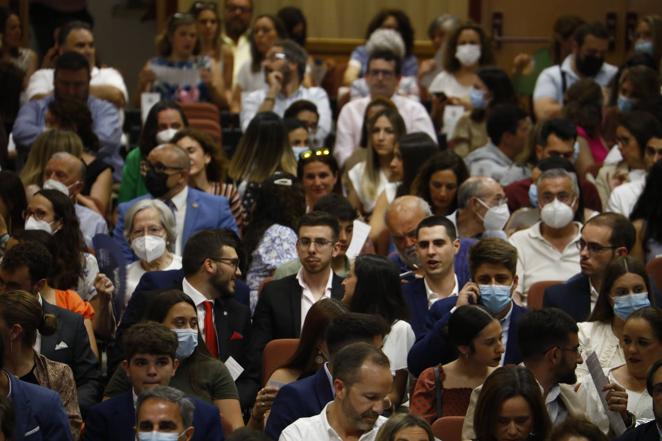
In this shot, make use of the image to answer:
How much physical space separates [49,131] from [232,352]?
8.53 feet

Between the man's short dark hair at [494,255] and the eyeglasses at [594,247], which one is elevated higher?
the man's short dark hair at [494,255]

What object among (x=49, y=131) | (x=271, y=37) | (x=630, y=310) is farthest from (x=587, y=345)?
(x=271, y=37)

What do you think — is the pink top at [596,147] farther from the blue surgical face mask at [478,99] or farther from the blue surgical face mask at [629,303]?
the blue surgical face mask at [629,303]

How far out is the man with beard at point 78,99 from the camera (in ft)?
34.3

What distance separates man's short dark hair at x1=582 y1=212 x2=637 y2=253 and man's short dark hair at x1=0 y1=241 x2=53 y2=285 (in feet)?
8.18

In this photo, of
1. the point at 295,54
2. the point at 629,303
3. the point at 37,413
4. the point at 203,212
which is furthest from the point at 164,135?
the point at 37,413

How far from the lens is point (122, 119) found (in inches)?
439

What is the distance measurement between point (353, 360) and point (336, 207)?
2.43 meters

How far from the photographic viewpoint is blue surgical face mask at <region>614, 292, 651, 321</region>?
7152 mm

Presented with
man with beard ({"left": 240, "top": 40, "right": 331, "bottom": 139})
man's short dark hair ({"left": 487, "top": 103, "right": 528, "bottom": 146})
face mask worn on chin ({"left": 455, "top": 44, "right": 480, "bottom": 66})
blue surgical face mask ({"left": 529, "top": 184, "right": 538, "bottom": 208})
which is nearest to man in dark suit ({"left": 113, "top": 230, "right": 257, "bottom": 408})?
blue surgical face mask ({"left": 529, "top": 184, "right": 538, "bottom": 208})

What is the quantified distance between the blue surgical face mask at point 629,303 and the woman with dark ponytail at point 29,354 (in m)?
2.24

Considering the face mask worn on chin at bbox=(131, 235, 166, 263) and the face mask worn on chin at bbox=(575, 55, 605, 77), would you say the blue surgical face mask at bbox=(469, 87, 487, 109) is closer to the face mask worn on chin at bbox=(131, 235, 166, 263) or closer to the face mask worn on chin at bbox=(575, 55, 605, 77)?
the face mask worn on chin at bbox=(575, 55, 605, 77)

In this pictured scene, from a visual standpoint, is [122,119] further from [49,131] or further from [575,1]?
[575,1]

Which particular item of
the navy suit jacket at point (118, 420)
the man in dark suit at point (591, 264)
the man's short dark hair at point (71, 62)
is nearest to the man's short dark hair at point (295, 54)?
the man's short dark hair at point (71, 62)
